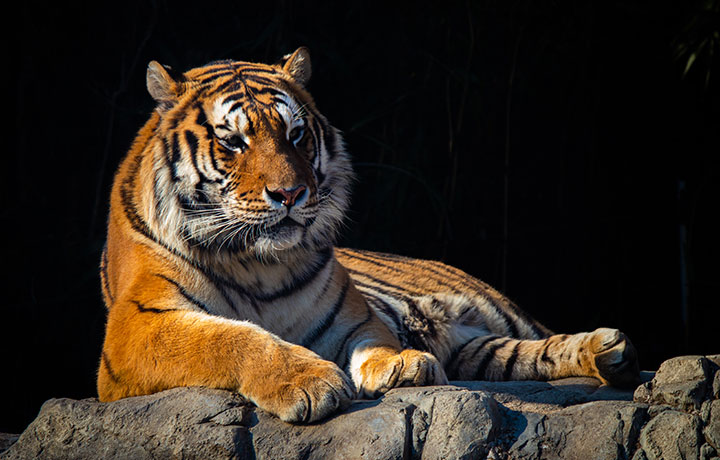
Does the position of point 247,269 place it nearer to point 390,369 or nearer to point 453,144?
point 390,369

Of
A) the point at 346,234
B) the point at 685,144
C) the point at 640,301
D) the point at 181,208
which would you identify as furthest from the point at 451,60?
the point at 181,208

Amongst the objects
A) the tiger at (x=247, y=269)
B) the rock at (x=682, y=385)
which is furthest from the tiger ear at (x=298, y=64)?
the rock at (x=682, y=385)

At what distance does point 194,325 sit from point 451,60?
89.9 inches

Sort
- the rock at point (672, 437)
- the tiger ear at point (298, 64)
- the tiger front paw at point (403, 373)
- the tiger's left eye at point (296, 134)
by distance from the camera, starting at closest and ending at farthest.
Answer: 1. the rock at point (672, 437)
2. the tiger front paw at point (403, 373)
3. the tiger's left eye at point (296, 134)
4. the tiger ear at point (298, 64)

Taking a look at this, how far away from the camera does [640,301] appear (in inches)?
159

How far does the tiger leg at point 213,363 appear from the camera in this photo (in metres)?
1.71

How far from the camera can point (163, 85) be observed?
7.36 ft

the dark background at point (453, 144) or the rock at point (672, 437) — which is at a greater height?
the dark background at point (453, 144)

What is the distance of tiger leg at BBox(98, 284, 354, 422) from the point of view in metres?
1.71

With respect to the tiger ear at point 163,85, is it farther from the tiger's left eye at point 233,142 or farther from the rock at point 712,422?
the rock at point 712,422

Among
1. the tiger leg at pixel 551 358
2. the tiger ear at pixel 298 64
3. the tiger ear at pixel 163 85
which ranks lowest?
the tiger leg at pixel 551 358

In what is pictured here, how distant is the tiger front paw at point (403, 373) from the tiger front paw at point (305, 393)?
19 centimetres

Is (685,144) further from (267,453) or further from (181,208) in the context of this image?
(267,453)

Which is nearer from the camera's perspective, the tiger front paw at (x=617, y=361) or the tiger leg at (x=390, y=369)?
the tiger leg at (x=390, y=369)
